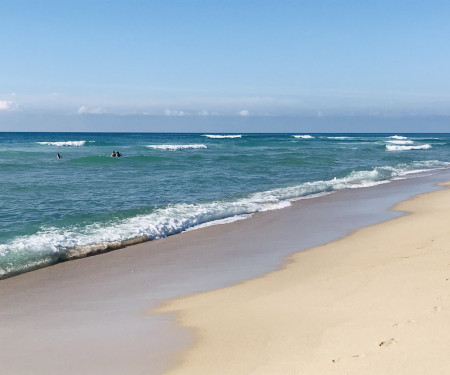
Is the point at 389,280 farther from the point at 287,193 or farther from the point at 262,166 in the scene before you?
the point at 262,166

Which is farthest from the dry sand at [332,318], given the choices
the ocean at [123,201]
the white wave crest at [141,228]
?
the ocean at [123,201]

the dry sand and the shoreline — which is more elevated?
the dry sand

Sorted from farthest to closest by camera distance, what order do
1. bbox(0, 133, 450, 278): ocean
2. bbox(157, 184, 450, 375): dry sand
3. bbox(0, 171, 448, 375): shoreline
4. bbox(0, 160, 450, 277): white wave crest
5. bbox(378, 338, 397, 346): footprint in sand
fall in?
bbox(0, 133, 450, 278): ocean → bbox(0, 160, 450, 277): white wave crest → bbox(0, 171, 448, 375): shoreline → bbox(378, 338, 397, 346): footprint in sand → bbox(157, 184, 450, 375): dry sand

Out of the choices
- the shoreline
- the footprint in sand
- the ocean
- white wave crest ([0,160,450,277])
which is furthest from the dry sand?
the ocean

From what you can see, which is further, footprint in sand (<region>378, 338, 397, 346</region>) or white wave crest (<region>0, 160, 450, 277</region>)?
white wave crest (<region>0, 160, 450, 277</region>)

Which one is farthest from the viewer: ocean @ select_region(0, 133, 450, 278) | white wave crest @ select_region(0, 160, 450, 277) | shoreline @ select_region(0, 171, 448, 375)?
ocean @ select_region(0, 133, 450, 278)

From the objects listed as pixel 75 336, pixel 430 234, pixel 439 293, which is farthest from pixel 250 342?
pixel 430 234

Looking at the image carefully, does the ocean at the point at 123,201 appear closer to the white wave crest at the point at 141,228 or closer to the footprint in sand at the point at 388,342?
the white wave crest at the point at 141,228

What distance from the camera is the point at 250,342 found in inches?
188

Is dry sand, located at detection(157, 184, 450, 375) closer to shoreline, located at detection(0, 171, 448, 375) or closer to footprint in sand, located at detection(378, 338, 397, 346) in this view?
footprint in sand, located at detection(378, 338, 397, 346)

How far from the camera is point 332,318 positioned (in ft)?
16.8

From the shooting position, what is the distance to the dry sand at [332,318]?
4.05 metres

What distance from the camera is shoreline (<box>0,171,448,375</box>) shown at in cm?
469

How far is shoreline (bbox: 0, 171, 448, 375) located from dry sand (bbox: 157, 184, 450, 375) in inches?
14.7
